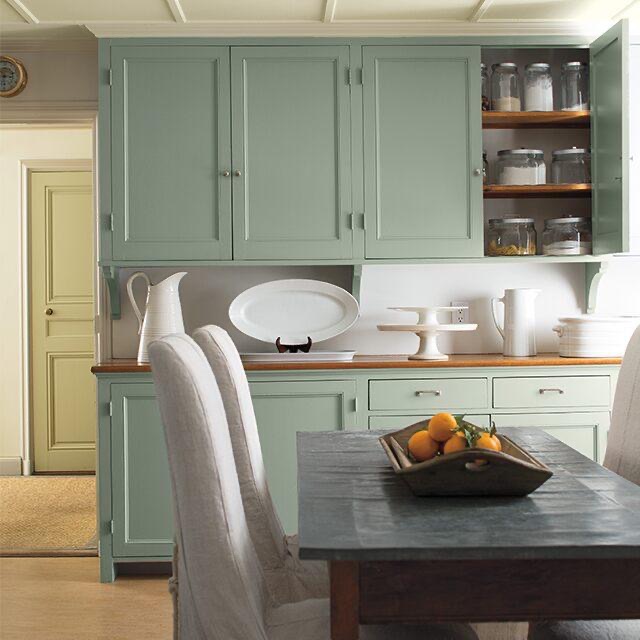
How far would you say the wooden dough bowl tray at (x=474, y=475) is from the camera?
1.59 metres

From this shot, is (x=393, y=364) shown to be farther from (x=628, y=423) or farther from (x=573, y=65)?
(x=573, y=65)

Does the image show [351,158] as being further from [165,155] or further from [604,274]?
[604,274]

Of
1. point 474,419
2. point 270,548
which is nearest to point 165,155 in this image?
point 474,419

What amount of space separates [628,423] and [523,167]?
1787mm

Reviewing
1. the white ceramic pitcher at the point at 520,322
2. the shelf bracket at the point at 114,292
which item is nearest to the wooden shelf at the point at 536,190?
the white ceramic pitcher at the point at 520,322

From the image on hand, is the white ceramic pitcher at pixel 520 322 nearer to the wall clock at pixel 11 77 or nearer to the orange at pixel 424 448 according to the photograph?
the orange at pixel 424 448

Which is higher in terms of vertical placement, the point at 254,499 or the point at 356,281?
the point at 356,281

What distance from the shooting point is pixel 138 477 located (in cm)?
353

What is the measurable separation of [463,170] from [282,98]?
856 millimetres

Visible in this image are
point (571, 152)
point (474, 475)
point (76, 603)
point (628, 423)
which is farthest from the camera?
point (571, 152)

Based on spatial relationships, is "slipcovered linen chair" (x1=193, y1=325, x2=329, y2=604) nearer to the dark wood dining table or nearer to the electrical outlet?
the dark wood dining table

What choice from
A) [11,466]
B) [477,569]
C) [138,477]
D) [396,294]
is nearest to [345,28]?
[396,294]

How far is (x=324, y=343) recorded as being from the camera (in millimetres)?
4055

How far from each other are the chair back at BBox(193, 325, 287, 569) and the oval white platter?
67.2 inches
